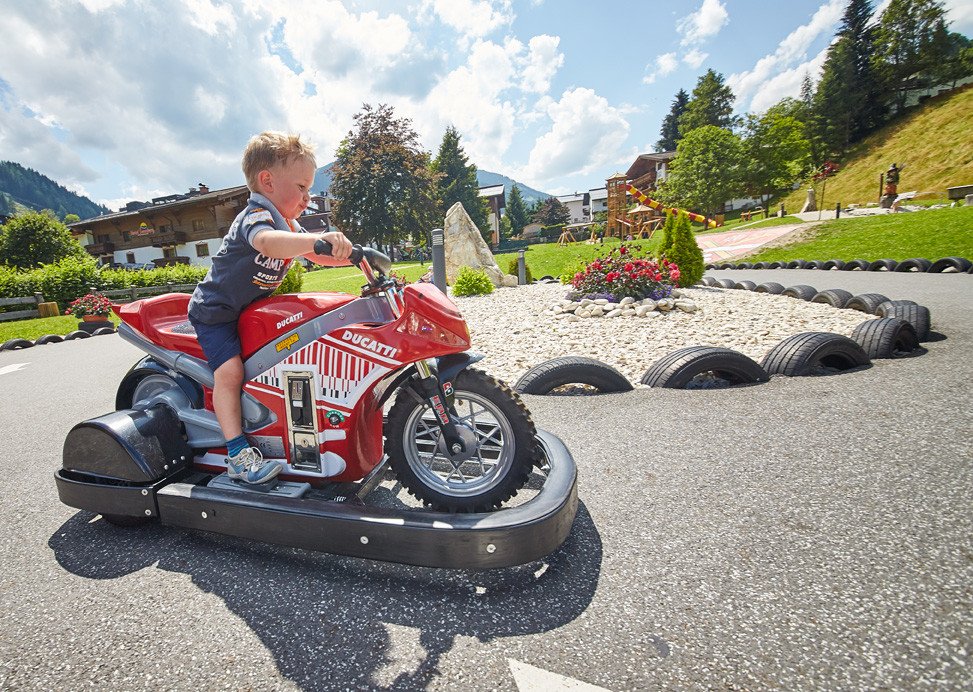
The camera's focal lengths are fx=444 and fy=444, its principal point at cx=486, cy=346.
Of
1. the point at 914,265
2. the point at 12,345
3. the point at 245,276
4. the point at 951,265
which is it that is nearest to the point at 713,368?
the point at 245,276

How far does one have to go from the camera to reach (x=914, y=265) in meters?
11.7

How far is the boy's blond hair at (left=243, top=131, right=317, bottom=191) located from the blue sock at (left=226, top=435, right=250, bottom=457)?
133 centimetres

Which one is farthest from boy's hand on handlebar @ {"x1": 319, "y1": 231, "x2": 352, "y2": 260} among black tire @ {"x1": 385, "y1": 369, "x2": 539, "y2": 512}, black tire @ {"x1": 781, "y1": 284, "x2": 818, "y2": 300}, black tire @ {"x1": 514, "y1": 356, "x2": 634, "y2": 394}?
black tire @ {"x1": 781, "y1": 284, "x2": 818, "y2": 300}

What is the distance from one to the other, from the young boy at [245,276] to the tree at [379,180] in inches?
1631

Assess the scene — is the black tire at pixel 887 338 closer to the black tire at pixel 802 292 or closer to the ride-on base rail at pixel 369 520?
the black tire at pixel 802 292

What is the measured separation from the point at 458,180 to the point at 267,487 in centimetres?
6412

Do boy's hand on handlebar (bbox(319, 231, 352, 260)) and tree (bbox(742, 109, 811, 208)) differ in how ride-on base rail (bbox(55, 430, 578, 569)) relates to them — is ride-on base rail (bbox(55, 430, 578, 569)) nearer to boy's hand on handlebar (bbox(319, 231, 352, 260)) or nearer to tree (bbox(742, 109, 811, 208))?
boy's hand on handlebar (bbox(319, 231, 352, 260))

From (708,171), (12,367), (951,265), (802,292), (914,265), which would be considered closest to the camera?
(12,367)

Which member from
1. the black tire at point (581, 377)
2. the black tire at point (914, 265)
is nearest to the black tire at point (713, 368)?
the black tire at point (581, 377)

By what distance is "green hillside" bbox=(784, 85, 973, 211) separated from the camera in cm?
3475

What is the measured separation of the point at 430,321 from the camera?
7.00 feet

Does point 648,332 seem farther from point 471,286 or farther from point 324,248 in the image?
point 471,286

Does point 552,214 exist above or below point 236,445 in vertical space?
above

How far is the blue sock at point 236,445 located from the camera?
239cm
